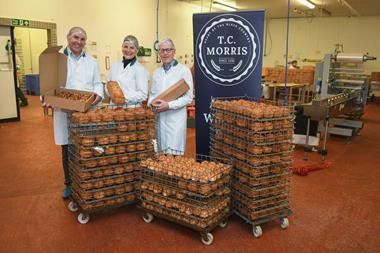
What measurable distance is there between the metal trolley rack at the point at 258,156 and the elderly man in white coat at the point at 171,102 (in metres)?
0.44

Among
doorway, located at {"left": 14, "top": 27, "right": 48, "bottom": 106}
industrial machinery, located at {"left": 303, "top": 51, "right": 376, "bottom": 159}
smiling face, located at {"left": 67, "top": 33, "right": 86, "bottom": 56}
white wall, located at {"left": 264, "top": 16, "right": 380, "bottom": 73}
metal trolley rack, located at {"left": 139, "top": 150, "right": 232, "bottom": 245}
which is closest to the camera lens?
metal trolley rack, located at {"left": 139, "top": 150, "right": 232, "bottom": 245}

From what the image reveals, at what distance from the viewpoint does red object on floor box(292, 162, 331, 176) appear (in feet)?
12.9

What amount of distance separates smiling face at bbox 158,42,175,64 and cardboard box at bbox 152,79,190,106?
0.24 meters

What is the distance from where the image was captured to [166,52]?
288 cm

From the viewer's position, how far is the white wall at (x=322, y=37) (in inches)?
493

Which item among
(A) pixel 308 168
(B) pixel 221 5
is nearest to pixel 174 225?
(A) pixel 308 168

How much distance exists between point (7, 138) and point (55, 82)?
3.27 m

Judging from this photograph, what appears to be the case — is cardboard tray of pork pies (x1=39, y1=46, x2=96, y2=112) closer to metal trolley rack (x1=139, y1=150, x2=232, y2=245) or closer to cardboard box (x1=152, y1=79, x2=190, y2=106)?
cardboard box (x1=152, y1=79, x2=190, y2=106)

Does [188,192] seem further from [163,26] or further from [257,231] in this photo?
[163,26]

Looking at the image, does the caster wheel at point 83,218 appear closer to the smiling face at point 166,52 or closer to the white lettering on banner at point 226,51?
the smiling face at point 166,52

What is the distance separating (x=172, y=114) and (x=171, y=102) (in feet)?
0.57

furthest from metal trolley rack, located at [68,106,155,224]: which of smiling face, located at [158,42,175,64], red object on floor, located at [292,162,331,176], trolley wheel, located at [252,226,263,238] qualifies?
red object on floor, located at [292,162,331,176]

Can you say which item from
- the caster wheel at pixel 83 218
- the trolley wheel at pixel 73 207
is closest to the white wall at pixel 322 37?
the trolley wheel at pixel 73 207

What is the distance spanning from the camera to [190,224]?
241 cm
